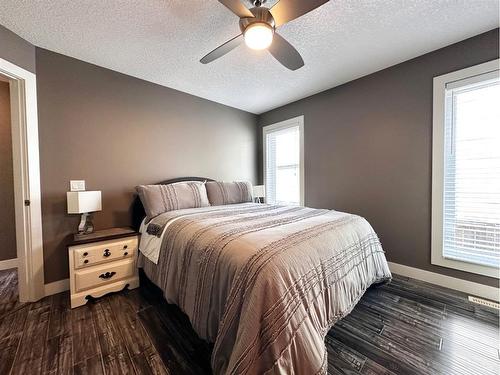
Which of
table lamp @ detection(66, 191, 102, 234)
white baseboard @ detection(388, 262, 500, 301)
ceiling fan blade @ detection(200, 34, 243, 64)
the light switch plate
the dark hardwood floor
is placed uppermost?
ceiling fan blade @ detection(200, 34, 243, 64)

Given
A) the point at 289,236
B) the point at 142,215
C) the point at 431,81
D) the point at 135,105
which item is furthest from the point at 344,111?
the point at 142,215

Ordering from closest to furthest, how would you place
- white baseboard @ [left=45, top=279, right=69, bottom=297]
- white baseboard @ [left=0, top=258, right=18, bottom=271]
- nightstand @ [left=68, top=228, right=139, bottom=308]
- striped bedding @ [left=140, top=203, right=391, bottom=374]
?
striped bedding @ [left=140, top=203, right=391, bottom=374], nightstand @ [left=68, top=228, right=139, bottom=308], white baseboard @ [left=45, top=279, right=69, bottom=297], white baseboard @ [left=0, top=258, right=18, bottom=271]

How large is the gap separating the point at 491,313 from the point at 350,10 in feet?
9.21

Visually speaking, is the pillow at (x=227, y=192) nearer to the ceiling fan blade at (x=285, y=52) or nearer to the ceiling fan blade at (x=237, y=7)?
the ceiling fan blade at (x=285, y=52)

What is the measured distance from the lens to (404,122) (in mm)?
2502

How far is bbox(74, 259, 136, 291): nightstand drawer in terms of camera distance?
1953 millimetres

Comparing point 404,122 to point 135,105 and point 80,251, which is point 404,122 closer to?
point 135,105

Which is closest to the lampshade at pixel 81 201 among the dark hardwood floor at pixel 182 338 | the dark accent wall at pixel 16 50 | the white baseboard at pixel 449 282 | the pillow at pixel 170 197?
the pillow at pixel 170 197

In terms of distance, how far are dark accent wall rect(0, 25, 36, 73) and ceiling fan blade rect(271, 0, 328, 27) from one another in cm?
232

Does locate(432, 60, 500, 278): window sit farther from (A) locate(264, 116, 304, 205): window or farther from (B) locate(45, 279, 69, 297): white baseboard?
(B) locate(45, 279, 69, 297): white baseboard

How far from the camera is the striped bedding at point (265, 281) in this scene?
1017mm

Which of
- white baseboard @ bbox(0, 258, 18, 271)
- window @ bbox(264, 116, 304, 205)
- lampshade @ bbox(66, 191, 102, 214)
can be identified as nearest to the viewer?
lampshade @ bbox(66, 191, 102, 214)

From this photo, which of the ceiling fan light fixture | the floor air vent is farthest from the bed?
the ceiling fan light fixture

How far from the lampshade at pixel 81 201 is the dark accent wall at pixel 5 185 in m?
1.54
